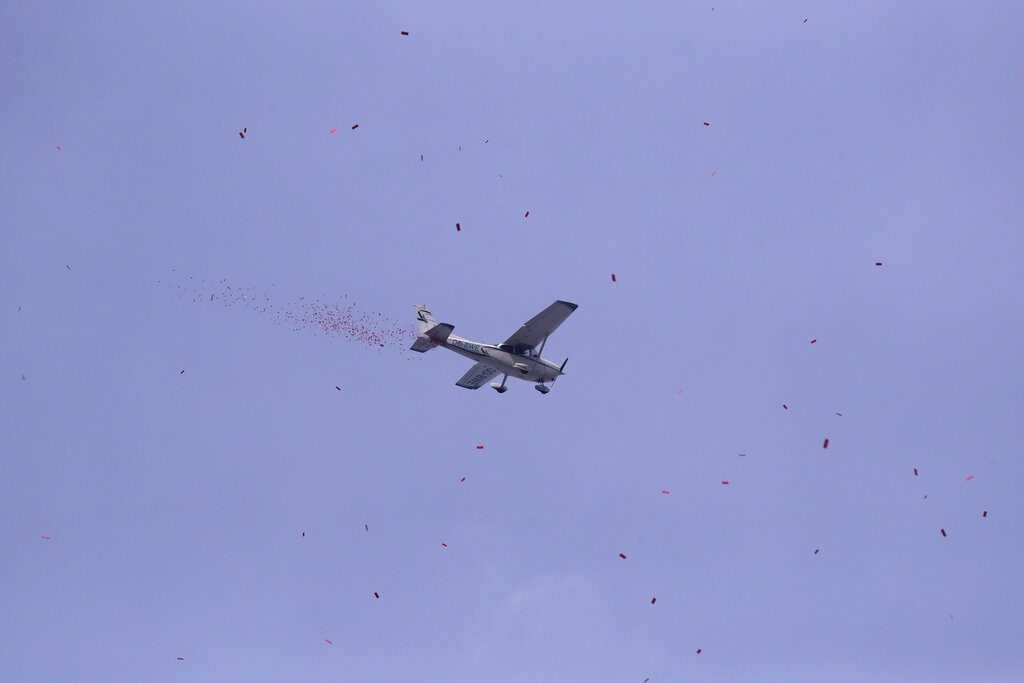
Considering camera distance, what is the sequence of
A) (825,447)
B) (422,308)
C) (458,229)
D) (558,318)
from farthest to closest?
1. (422,308)
2. (558,318)
3. (825,447)
4. (458,229)

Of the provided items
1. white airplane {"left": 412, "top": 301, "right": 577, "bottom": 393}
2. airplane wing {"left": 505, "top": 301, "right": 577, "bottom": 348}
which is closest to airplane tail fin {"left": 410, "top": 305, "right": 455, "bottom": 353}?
white airplane {"left": 412, "top": 301, "right": 577, "bottom": 393}

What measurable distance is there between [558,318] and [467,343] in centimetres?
533

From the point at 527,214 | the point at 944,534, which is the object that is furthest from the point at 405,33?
the point at 944,534

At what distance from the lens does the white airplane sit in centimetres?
6662

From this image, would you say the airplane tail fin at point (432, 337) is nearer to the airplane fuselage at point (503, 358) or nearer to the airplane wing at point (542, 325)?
the airplane fuselage at point (503, 358)

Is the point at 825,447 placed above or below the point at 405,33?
below

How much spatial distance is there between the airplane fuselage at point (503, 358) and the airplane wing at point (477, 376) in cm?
193

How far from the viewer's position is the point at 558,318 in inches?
2621

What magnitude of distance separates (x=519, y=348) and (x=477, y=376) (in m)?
4.52

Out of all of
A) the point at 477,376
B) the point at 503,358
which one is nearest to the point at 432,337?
the point at 503,358

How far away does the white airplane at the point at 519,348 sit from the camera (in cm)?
6662

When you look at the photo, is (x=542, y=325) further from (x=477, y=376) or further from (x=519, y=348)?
(x=477, y=376)

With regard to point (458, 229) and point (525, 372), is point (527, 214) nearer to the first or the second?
point (458, 229)

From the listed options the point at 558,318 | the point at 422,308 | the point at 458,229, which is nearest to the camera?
the point at 458,229
